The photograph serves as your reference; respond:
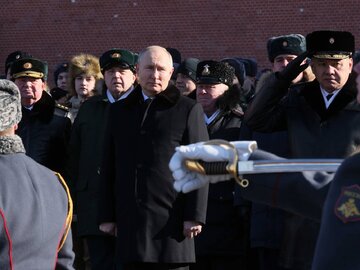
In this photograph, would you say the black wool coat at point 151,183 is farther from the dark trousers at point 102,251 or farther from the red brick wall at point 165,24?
the red brick wall at point 165,24

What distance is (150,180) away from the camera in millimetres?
6520

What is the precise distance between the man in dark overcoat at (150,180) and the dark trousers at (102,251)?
1.12 metres

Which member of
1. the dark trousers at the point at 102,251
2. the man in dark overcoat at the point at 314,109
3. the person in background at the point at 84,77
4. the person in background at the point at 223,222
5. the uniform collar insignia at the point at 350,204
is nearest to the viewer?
the uniform collar insignia at the point at 350,204

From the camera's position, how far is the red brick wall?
23016 mm

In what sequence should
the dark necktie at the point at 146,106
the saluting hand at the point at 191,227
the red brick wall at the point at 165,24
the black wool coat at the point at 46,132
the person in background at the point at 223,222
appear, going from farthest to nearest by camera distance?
the red brick wall at the point at 165,24 < the black wool coat at the point at 46,132 < the person in background at the point at 223,222 < the dark necktie at the point at 146,106 < the saluting hand at the point at 191,227

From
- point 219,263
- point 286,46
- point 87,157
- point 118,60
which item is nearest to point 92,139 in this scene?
point 87,157

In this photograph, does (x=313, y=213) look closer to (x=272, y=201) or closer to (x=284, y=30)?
(x=272, y=201)

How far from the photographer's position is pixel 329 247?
3.30m

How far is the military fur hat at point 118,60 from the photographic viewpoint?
27.4 ft

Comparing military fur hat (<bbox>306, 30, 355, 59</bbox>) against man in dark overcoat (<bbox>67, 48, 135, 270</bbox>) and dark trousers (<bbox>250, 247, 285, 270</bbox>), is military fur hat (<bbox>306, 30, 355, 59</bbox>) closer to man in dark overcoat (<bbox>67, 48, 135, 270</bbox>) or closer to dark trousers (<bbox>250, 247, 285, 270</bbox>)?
dark trousers (<bbox>250, 247, 285, 270</bbox>)

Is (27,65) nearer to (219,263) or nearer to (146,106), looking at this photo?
(146,106)

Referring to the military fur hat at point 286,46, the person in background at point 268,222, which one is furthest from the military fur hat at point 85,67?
the person in background at point 268,222

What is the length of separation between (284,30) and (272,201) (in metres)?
19.8

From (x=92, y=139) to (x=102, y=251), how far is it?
3.21 feet
